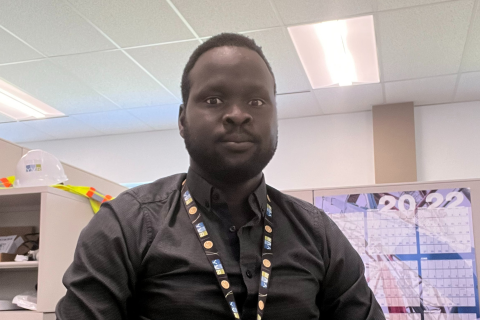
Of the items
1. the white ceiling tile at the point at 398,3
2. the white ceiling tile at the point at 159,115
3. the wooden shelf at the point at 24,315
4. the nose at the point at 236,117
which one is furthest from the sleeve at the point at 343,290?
the white ceiling tile at the point at 159,115

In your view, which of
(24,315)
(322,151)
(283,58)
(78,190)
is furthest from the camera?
(322,151)

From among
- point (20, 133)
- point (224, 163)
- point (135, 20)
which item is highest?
point (135, 20)

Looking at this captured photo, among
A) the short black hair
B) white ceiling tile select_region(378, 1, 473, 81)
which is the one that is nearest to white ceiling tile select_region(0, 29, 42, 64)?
white ceiling tile select_region(378, 1, 473, 81)

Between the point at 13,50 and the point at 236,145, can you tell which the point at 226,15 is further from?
the point at 236,145

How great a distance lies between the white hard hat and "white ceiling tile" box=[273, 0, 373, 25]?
58.5 inches

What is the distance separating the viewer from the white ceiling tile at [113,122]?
15.2ft

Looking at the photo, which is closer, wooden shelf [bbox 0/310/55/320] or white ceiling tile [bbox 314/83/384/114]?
wooden shelf [bbox 0/310/55/320]

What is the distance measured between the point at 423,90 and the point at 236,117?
12.3ft

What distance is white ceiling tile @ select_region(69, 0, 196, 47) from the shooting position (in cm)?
276

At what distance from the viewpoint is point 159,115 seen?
4.68 meters

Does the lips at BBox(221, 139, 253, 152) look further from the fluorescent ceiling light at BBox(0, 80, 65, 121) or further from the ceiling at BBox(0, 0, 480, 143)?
the fluorescent ceiling light at BBox(0, 80, 65, 121)

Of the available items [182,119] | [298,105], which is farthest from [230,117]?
[298,105]

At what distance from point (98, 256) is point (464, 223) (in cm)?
202

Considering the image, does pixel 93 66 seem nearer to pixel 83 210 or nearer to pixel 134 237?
pixel 83 210
